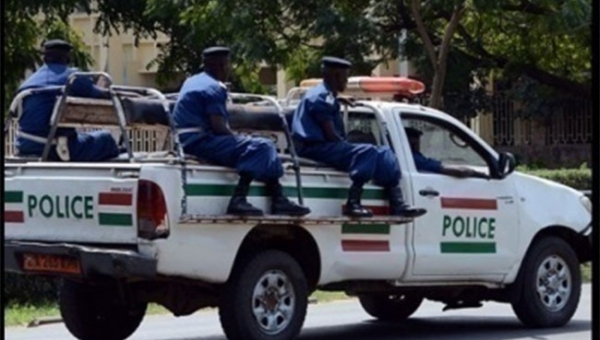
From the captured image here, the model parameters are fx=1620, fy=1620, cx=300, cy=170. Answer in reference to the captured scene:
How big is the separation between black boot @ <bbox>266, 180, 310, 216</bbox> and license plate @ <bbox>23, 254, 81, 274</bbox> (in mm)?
1347

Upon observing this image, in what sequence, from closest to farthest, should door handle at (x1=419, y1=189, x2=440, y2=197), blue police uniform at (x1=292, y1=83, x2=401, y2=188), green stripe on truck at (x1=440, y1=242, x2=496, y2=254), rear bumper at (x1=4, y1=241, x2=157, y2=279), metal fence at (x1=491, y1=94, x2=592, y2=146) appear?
rear bumper at (x1=4, y1=241, x2=157, y2=279), blue police uniform at (x1=292, y1=83, x2=401, y2=188), door handle at (x1=419, y1=189, x2=440, y2=197), green stripe on truck at (x1=440, y1=242, x2=496, y2=254), metal fence at (x1=491, y1=94, x2=592, y2=146)

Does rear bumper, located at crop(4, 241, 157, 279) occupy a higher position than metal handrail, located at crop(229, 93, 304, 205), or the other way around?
metal handrail, located at crop(229, 93, 304, 205)

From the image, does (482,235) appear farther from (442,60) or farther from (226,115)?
(442,60)

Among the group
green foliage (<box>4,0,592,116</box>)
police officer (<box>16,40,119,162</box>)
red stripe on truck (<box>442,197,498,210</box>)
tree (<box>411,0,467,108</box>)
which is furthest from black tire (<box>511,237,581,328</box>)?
tree (<box>411,0,467,108</box>)

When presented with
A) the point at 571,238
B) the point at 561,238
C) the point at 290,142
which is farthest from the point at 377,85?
the point at 571,238

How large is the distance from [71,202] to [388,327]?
3349 millimetres

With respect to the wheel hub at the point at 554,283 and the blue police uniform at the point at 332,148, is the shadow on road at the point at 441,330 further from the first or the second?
the blue police uniform at the point at 332,148

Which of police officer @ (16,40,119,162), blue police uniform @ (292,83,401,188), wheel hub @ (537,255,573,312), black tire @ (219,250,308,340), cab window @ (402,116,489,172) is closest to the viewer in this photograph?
black tire @ (219,250,308,340)

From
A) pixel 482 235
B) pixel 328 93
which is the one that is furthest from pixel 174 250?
pixel 482 235

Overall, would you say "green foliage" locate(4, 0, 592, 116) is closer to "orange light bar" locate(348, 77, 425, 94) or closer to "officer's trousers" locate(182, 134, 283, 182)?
"orange light bar" locate(348, 77, 425, 94)

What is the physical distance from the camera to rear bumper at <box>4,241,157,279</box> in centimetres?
1007

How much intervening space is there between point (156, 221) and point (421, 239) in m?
2.32

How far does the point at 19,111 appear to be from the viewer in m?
11.3

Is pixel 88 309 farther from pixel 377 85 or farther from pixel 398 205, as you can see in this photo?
pixel 377 85
